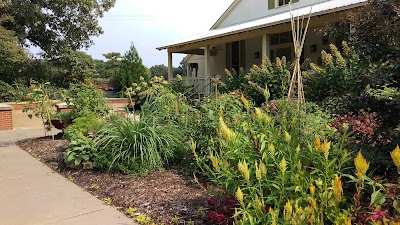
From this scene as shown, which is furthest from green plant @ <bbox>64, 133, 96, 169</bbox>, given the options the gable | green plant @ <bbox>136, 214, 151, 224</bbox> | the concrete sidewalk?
Result: the gable

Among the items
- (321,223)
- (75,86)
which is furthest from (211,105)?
(75,86)

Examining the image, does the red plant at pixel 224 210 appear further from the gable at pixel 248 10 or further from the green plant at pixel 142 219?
the gable at pixel 248 10

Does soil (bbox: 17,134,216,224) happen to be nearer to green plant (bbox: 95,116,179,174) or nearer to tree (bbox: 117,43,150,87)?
green plant (bbox: 95,116,179,174)

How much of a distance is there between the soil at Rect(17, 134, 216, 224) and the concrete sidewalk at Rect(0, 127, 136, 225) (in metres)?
0.18

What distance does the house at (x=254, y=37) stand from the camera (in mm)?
11867

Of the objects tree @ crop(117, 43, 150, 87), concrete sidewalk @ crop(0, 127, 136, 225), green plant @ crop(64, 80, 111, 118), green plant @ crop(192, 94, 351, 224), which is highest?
tree @ crop(117, 43, 150, 87)

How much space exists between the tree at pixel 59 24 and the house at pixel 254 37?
7.40 metres

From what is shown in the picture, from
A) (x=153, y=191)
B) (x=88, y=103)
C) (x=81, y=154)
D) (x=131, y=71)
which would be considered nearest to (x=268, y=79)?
(x=88, y=103)

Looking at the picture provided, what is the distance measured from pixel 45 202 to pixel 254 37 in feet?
36.8

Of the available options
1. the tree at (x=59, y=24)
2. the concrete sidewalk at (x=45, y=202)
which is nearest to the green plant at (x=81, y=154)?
the concrete sidewalk at (x=45, y=202)

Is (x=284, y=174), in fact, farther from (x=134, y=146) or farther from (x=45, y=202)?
(x=45, y=202)

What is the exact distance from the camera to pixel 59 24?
22375 mm

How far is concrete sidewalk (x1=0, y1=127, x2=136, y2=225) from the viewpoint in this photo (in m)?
3.49

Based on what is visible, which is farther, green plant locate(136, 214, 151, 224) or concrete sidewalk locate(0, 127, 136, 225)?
concrete sidewalk locate(0, 127, 136, 225)
